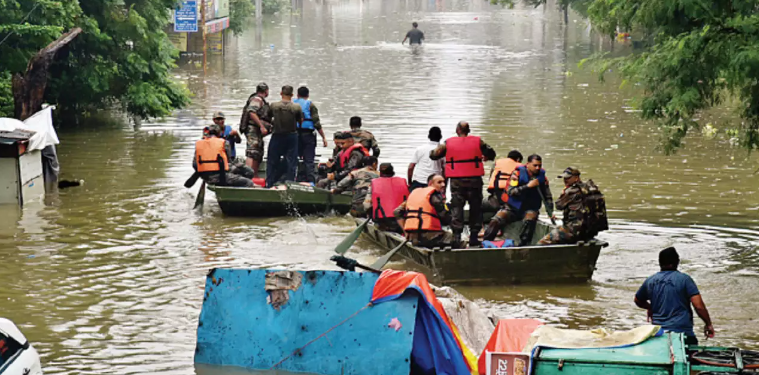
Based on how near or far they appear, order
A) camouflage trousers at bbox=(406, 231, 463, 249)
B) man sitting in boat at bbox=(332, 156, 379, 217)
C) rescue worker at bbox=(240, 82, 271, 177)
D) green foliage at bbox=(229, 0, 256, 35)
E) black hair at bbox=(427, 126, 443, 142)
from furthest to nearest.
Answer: green foliage at bbox=(229, 0, 256, 35) < rescue worker at bbox=(240, 82, 271, 177) < man sitting in boat at bbox=(332, 156, 379, 217) < black hair at bbox=(427, 126, 443, 142) < camouflage trousers at bbox=(406, 231, 463, 249)

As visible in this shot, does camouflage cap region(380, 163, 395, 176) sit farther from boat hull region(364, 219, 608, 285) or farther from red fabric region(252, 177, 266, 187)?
red fabric region(252, 177, 266, 187)

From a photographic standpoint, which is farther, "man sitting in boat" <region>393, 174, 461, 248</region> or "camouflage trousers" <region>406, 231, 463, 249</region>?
"camouflage trousers" <region>406, 231, 463, 249</region>

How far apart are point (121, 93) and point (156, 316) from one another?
52.6 feet

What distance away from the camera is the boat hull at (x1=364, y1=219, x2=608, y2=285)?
45.6ft

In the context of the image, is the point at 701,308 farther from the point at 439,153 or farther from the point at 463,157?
the point at 439,153

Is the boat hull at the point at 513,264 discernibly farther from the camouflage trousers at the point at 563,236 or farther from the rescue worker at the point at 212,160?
the rescue worker at the point at 212,160

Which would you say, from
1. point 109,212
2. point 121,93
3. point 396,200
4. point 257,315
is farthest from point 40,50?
point 257,315

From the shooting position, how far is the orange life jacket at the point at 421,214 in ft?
46.6

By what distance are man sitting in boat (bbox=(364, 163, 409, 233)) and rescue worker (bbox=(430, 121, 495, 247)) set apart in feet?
1.96

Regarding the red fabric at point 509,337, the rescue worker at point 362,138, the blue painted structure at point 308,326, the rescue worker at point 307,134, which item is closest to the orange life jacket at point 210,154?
the rescue worker at point 307,134

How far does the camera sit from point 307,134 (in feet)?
65.9

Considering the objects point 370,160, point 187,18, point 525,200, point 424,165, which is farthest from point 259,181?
point 187,18

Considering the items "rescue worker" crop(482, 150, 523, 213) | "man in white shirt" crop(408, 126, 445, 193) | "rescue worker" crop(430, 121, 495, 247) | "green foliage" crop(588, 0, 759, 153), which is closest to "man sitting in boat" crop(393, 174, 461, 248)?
"rescue worker" crop(430, 121, 495, 247)

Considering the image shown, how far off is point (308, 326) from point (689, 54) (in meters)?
6.15
